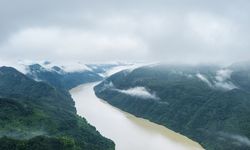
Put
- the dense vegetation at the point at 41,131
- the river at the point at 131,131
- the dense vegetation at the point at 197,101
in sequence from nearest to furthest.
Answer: the dense vegetation at the point at 41,131 < the river at the point at 131,131 < the dense vegetation at the point at 197,101

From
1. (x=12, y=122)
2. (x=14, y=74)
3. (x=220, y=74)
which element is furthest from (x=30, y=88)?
(x=12, y=122)

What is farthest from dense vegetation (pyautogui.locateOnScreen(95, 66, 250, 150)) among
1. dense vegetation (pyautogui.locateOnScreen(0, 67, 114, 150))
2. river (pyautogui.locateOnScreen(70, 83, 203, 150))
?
dense vegetation (pyautogui.locateOnScreen(0, 67, 114, 150))

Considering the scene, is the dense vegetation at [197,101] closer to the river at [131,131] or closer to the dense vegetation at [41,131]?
the river at [131,131]

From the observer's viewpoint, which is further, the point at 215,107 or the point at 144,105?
the point at 144,105

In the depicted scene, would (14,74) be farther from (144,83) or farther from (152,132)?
(152,132)

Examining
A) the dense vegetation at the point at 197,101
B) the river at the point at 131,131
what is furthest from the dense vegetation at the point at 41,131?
the dense vegetation at the point at 197,101

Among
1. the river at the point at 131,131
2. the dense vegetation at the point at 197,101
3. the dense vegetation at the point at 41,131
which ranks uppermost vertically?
the dense vegetation at the point at 197,101

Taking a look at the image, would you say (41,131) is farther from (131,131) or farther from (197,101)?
(197,101)
